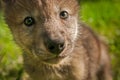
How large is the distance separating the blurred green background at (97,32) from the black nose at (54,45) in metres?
1.29

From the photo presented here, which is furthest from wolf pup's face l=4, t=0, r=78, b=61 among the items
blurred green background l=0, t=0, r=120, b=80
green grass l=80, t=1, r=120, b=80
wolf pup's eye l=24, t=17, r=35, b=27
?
green grass l=80, t=1, r=120, b=80

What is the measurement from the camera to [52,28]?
4402 mm

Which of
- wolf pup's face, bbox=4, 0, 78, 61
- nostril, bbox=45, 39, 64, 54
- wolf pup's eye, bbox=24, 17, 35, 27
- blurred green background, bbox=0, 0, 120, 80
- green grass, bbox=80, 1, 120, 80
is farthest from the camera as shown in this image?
green grass, bbox=80, 1, 120, 80

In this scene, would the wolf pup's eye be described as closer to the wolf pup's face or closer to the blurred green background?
the wolf pup's face

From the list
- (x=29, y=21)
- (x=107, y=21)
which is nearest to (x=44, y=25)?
(x=29, y=21)

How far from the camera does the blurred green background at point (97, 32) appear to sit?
601cm

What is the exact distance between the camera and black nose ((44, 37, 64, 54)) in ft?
13.8

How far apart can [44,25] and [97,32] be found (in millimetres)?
2823

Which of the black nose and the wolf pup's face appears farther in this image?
the wolf pup's face

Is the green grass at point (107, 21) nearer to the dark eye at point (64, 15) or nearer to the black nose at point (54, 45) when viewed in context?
the dark eye at point (64, 15)

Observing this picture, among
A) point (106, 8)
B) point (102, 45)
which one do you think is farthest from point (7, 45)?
point (106, 8)

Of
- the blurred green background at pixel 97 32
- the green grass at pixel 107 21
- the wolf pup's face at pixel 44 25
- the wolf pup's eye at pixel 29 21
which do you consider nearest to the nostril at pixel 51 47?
the wolf pup's face at pixel 44 25

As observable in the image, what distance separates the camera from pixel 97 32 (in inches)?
283

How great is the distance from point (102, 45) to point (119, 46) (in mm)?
454
